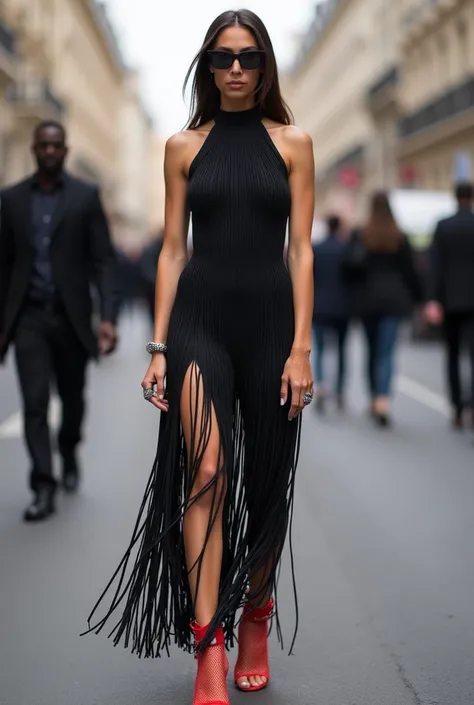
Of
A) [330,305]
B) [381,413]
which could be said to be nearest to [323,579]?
[381,413]

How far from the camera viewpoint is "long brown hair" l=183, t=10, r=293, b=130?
149 inches

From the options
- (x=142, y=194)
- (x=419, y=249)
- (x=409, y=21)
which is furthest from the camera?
(x=142, y=194)

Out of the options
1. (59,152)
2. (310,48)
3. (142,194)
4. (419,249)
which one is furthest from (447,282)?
(142,194)

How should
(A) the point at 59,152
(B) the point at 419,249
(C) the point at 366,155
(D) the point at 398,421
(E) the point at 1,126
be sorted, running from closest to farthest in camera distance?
(A) the point at 59,152 → (D) the point at 398,421 → (B) the point at 419,249 → (E) the point at 1,126 → (C) the point at 366,155

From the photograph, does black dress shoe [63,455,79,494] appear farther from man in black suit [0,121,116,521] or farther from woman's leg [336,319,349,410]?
woman's leg [336,319,349,410]

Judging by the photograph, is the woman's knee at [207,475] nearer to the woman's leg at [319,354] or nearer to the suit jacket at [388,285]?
the suit jacket at [388,285]

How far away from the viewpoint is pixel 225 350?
382 centimetres

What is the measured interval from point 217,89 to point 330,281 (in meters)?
8.58

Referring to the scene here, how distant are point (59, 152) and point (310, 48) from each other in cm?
7827

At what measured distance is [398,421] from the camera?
37.8 feet

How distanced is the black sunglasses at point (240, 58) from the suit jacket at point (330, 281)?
8419mm

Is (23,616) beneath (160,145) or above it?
beneath

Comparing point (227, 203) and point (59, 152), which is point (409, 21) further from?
point (227, 203)

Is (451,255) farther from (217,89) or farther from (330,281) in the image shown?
(217,89)
